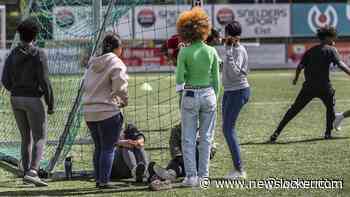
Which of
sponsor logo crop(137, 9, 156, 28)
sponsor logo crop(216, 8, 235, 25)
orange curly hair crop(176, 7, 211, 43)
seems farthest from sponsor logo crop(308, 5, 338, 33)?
orange curly hair crop(176, 7, 211, 43)

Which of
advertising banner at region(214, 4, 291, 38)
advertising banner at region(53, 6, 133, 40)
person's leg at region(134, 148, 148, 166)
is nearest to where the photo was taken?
person's leg at region(134, 148, 148, 166)

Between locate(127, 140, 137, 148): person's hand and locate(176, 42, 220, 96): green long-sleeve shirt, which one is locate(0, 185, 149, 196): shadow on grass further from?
locate(176, 42, 220, 96): green long-sleeve shirt

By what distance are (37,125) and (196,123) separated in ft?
5.96

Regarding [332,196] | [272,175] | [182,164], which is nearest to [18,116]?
[182,164]

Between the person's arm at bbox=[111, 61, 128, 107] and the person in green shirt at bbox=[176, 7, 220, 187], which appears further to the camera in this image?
the person in green shirt at bbox=[176, 7, 220, 187]

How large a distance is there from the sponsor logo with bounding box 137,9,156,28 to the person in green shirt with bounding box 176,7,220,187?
92.0 ft

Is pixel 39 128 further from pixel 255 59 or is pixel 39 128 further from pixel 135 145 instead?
pixel 255 59

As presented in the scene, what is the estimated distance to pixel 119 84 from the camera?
8.27 metres

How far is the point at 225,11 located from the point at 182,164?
29909 mm

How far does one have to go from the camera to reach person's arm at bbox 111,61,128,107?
8258 millimetres

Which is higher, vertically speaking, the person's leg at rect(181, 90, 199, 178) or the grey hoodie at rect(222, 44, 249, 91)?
the grey hoodie at rect(222, 44, 249, 91)

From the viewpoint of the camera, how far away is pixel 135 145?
9.29m

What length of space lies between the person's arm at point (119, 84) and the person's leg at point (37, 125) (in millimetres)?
1074

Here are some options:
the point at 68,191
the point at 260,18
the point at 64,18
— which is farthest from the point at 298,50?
the point at 68,191
